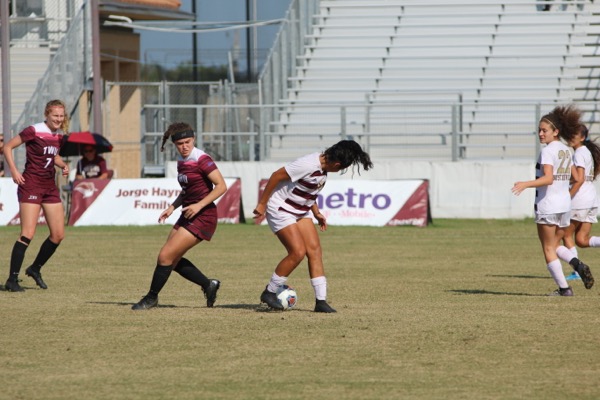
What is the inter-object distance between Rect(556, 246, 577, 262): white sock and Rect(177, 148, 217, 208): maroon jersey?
3.94 m

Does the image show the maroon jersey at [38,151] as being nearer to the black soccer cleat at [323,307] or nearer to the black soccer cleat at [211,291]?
the black soccer cleat at [211,291]

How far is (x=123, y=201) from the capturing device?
23.9 meters

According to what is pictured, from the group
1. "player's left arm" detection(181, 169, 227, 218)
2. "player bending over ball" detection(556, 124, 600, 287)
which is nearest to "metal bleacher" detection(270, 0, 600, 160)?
"player bending over ball" detection(556, 124, 600, 287)

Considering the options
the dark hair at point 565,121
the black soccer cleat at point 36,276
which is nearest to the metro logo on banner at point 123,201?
the black soccer cleat at point 36,276

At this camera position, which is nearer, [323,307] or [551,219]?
[323,307]

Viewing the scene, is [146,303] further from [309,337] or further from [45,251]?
[45,251]

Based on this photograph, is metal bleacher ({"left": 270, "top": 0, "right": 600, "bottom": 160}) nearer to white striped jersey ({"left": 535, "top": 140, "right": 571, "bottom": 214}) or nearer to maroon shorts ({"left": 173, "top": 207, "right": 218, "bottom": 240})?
white striped jersey ({"left": 535, "top": 140, "right": 571, "bottom": 214})

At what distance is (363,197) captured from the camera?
23.5m

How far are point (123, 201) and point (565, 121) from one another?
13779 mm

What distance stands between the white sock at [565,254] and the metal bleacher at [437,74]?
14269mm

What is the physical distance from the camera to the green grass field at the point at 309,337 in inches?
283

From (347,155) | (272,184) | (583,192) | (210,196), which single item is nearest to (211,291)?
(210,196)

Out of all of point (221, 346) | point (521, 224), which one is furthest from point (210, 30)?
point (221, 346)

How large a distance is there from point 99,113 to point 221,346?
18853 millimetres
